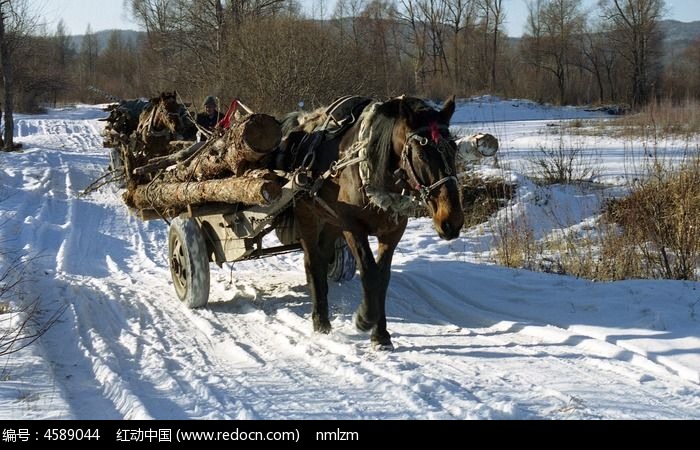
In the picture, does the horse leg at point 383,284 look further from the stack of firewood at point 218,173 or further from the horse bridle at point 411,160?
the stack of firewood at point 218,173

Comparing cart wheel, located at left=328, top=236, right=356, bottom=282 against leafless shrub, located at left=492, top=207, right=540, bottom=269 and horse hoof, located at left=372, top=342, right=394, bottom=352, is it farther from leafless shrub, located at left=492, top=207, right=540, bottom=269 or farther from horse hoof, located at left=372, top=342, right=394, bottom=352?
horse hoof, located at left=372, top=342, right=394, bottom=352

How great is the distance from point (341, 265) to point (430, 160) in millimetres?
3122

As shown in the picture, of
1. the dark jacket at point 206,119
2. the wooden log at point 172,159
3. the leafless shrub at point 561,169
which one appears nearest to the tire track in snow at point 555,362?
the wooden log at point 172,159

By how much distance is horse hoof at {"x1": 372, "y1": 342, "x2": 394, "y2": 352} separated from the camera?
18.2 feet

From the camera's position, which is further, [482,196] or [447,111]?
[482,196]

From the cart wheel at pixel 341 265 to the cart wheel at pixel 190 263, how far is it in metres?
1.36

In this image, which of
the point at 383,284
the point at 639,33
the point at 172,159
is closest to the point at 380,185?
the point at 383,284

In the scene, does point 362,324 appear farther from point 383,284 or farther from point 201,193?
point 201,193

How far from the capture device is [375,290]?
5.56m

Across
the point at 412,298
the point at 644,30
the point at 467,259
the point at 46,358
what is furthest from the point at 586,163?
the point at 644,30

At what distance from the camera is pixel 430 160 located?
493 cm

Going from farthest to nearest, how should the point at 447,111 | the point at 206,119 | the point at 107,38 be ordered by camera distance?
the point at 107,38, the point at 206,119, the point at 447,111

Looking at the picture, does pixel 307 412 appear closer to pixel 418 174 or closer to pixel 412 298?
pixel 418 174

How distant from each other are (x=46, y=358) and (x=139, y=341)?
85 centimetres
